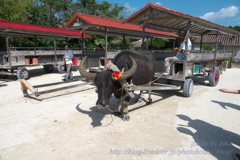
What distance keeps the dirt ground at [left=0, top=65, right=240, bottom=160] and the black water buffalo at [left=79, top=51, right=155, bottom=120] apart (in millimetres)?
703

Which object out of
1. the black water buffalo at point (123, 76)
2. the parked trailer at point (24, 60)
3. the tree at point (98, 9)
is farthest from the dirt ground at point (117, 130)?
the tree at point (98, 9)

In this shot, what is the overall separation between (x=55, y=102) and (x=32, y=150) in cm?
270

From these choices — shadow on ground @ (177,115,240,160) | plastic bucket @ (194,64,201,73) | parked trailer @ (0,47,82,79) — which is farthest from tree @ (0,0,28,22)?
shadow on ground @ (177,115,240,160)

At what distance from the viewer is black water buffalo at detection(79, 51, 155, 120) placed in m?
3.37

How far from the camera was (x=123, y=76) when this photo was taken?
351 cm

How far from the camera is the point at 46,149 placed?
2.95m

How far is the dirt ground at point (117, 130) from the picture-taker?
2.88 metres

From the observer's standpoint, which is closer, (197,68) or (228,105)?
(228,105)

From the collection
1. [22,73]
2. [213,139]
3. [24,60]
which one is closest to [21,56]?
[24,60]

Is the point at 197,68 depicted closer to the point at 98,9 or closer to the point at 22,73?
the point at 22,73

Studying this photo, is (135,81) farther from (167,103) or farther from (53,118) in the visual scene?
(53,118)

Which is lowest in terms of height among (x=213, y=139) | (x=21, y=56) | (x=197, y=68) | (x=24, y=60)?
(x=213, y=139)

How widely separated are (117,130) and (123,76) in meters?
1.23

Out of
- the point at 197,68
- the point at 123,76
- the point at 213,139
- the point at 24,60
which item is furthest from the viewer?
the point at 24,60
